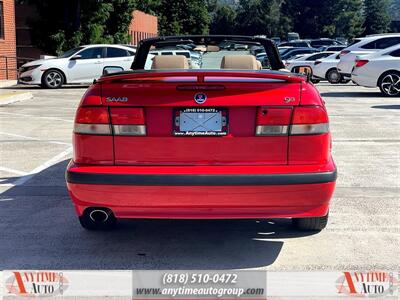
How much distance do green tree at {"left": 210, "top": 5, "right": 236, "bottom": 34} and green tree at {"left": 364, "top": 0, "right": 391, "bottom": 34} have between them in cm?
2363

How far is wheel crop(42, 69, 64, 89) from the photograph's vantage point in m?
21.9

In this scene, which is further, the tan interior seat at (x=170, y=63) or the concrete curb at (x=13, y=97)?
the concrete curb at (x=13, y=97)

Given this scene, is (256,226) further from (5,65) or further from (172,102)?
(5,65)

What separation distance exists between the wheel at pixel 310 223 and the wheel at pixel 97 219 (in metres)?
1.57

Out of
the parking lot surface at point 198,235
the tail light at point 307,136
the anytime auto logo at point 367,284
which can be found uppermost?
the tail light at point 307,136

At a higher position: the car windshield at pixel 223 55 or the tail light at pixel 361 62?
the car windshield at pixel 223 55

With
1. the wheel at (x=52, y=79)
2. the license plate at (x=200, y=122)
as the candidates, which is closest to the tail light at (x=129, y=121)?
the license plate at (x=200, y=122)

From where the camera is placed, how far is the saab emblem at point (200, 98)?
15.2ft

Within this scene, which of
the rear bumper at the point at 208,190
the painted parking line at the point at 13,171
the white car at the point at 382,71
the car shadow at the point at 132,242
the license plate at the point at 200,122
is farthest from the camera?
the white car at the point at 382,71

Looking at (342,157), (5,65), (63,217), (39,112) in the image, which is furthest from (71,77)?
(63,217)

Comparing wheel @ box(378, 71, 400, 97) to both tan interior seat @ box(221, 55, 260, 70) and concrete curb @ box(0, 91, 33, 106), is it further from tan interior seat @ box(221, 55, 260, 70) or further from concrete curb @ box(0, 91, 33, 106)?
tan interior seat @ box(221, 55, 260, 70)

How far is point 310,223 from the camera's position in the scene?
5582mm

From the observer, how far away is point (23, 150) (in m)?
9.71

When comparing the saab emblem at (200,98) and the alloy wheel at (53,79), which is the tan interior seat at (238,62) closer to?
the saab emblem at (200,98)
